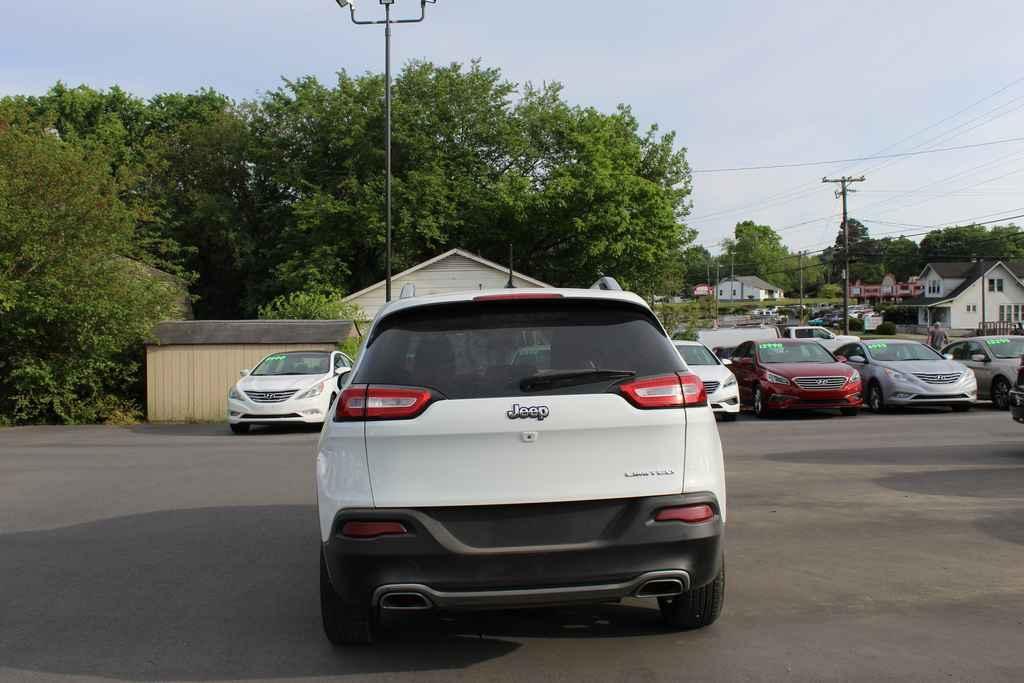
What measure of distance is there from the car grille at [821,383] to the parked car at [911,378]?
4.71ft

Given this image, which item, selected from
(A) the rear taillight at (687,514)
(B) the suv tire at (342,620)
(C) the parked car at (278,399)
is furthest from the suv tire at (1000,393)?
(B) the suv tire at (342,620)

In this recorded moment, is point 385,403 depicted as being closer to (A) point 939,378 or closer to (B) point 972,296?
(A) point 939,378

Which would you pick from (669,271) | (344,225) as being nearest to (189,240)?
(344,225)

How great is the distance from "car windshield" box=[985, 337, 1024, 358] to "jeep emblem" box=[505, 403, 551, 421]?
65.1 ft

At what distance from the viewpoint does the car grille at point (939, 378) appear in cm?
1995

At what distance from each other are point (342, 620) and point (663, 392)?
1952 mm

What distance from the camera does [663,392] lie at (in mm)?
4613

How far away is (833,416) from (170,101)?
53.8 meters

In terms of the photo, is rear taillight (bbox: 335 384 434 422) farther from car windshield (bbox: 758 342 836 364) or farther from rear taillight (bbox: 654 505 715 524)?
Answer: car windshield (bbox: 758 342 836 364)

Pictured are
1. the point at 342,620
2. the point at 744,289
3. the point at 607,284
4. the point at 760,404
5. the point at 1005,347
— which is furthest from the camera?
the point at 744,289

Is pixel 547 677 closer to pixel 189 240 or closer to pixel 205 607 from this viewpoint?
pixel 205 607

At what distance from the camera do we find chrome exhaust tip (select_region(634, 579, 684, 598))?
14.9ft

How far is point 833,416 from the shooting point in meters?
20.2

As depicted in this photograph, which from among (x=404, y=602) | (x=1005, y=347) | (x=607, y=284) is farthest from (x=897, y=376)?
(x=404, y=602)
